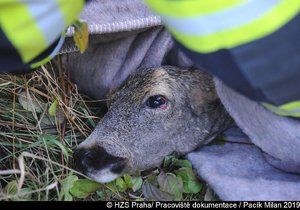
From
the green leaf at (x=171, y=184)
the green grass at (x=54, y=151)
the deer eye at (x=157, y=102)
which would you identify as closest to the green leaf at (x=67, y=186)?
the green grass at (x=54, y=151)

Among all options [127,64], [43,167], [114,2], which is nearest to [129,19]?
[114,2]

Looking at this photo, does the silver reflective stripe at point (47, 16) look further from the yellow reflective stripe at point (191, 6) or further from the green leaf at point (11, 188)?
the green leaf at point (11, 188)

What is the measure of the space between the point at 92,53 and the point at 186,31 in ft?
3.16

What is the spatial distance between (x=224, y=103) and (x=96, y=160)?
0.45m

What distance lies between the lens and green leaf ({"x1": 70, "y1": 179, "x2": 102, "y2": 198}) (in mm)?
1734

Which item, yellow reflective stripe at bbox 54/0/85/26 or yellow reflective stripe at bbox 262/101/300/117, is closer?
yellow reflective stripe at bbox 54/0/85/26

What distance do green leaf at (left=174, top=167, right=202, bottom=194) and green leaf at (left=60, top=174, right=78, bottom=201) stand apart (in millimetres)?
339

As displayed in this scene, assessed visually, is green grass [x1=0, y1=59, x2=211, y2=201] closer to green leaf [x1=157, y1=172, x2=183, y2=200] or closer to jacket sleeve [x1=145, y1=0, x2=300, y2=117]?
green leaf [x1=157, y1=172, x2=183, y2=200]

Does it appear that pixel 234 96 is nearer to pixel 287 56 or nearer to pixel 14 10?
pixel 287 56

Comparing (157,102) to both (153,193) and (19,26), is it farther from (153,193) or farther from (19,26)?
(19,26)

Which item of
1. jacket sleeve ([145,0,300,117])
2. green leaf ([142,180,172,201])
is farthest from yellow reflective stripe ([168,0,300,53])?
green leaf ([142,180,172,201])

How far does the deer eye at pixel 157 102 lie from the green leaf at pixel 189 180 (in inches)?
9.3

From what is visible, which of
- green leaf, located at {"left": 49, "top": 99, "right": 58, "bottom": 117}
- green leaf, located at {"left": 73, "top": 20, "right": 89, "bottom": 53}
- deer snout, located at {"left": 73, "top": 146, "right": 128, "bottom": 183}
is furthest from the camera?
green leaf, located at {"left": 49, "top": 99, "right": 58, "bottom": 117}

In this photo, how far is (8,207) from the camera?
1487mm
